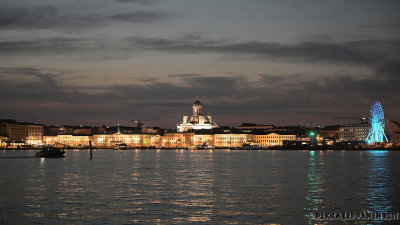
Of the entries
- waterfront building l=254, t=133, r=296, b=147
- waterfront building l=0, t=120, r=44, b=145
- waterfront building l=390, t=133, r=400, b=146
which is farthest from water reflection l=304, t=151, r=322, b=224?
waterfront building l=0, t=120, r=44, b=145

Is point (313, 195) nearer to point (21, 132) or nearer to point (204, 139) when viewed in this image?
point (204, 139)

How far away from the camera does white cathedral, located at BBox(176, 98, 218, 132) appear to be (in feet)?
590

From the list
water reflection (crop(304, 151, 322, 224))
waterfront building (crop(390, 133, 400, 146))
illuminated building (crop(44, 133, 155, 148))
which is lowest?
water reflection (crop(304, 151, 322, 224))

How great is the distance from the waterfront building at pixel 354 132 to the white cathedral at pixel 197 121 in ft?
129

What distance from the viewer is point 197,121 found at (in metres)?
182

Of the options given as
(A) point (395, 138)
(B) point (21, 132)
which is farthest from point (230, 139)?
(B) point (21, 132)

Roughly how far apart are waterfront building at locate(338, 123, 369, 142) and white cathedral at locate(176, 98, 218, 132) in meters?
39.4

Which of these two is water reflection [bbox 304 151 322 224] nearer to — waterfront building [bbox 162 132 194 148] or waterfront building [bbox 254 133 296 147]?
waterfront building [bbox 254 133 296 147]

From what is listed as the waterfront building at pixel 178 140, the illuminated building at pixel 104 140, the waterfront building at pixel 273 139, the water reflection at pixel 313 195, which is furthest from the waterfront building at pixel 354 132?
the water reflection at pixel 313 195

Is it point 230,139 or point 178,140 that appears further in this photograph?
point 178,140

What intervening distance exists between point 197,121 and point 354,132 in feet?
154

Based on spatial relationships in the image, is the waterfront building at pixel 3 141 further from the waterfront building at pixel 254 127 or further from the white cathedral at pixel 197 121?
the waterfront building at pixel 254 127

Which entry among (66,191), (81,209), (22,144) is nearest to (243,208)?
(81,209)

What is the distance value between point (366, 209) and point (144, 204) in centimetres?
816
